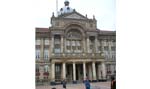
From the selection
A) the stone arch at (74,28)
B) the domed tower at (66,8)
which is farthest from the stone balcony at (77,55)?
the domed tower at (66,8)

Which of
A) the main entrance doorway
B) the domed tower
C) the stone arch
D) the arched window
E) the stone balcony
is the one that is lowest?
the main entrance doorway

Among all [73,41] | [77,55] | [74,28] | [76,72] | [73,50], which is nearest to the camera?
[77,55]

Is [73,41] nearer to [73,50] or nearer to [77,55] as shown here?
[73,50]

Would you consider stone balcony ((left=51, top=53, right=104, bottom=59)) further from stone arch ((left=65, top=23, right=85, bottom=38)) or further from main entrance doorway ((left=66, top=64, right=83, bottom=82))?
stone arch ((left=65, top=23, right=85, bottom=38))

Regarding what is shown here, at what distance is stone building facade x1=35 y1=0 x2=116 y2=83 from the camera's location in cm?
1795

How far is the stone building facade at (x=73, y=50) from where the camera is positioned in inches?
707

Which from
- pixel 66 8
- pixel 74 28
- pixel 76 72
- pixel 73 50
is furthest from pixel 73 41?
pixel 66 8

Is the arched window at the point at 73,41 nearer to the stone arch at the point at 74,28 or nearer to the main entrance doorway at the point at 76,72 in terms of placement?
the stone arch at the point at 74,28

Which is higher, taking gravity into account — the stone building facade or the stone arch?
the stone arch

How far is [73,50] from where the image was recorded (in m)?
19.4

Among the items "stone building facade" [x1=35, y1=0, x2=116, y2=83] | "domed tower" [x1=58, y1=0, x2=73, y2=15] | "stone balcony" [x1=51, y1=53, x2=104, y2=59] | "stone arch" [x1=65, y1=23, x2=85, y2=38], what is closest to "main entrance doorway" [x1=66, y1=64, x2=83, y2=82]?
"stone building facade" [x1=35, y1=0, x2=116, y2=83]

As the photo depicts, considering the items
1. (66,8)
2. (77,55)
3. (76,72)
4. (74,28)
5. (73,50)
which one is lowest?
(76,72)
